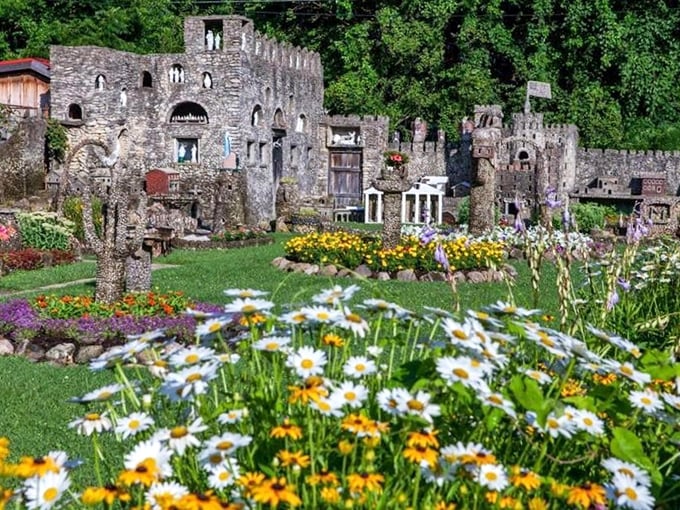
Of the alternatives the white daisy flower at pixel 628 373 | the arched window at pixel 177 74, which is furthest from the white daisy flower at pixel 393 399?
the arched window at pixel 177 74

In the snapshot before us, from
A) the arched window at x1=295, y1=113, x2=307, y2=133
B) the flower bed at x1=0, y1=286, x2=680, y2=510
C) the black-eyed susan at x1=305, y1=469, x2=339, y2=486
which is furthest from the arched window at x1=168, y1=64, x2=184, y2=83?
the black-eyed susan at x1=305, y1=469, x2=339, y2=486

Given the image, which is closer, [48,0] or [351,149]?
[351,149]

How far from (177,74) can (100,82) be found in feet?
9.95

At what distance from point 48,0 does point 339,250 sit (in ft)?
106

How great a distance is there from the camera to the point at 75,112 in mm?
37562

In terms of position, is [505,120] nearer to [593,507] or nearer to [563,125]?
[563,125]

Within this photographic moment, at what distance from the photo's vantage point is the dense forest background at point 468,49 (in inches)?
1715

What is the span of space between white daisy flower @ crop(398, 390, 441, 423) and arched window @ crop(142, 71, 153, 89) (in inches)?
1381

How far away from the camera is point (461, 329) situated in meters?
3.71

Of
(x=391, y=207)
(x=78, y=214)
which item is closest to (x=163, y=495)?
(x=391, y=207)

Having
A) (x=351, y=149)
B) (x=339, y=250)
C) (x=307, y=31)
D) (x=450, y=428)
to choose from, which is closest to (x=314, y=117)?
(x=351, y=149)

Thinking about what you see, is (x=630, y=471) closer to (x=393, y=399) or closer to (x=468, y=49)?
(x=393, y=399)

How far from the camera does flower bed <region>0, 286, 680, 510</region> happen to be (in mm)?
3201

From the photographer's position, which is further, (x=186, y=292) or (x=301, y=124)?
(x=301, y=124)
